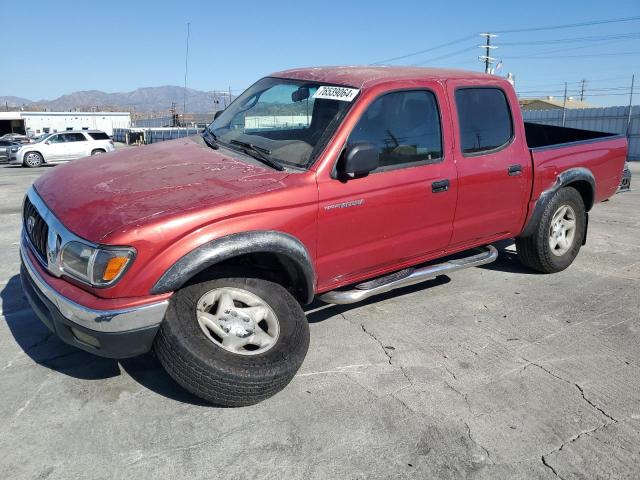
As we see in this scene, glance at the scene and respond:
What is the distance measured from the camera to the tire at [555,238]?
504cm

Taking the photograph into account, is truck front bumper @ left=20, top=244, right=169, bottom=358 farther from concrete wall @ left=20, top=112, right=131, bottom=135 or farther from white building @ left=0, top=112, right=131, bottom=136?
concrete wall @ left=20, top=112, right=131, bottom=135

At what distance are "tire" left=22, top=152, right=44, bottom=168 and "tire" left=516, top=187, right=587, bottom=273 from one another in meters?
23.0

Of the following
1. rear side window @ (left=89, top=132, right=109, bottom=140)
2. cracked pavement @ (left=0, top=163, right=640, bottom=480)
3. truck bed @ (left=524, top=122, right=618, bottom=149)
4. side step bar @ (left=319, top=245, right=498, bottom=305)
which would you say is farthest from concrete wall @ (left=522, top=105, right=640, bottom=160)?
cracked pavement @ (left=0, top=163, right=640, bottom=480)

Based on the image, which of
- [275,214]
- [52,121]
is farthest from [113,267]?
[52,121]

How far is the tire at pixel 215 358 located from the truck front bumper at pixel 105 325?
0.27 feet

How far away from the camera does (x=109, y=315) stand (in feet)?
8.82

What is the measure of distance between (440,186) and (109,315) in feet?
8.04

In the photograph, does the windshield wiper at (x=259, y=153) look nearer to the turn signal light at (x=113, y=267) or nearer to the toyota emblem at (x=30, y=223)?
the turn signal light at (x=113, y=267)

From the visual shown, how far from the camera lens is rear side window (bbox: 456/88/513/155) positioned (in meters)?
4.22

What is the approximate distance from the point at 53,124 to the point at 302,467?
7178 centimetres

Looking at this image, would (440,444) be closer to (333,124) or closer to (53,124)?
(333,124)

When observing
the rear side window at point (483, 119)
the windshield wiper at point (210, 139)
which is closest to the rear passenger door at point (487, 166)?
the rear side window at point (483, 119)

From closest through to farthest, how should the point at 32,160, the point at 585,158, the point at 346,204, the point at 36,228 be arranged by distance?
the point at 36,228 < the point at 346,204 < the point at 585,158 < the point at 32,160

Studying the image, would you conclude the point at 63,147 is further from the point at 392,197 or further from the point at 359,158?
the point at 359,158
